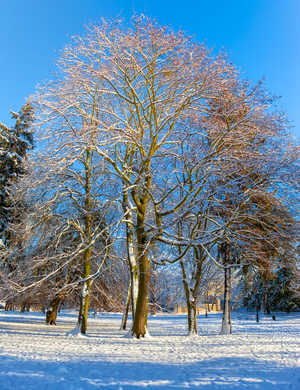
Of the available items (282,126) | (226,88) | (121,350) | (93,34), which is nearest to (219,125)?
(226,88)

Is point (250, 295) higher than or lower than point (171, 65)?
lower

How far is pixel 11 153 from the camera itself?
22359 millimetres

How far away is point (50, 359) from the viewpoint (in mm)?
7539

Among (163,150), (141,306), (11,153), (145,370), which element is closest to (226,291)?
(141,306)

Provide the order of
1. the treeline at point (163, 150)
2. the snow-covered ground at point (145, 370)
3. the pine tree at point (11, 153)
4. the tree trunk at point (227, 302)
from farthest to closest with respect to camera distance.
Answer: the pine tree at point (11, 153), the tree trunk at point (227, 302), the treeline at point (163, 150), the snow-covered ground at point (145, 370)

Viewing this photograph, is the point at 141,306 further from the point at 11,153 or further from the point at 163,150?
the point at 11,153

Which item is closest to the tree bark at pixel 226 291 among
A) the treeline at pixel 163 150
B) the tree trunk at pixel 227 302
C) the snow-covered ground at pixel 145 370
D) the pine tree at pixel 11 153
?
the tree trunk at pixel 227 302

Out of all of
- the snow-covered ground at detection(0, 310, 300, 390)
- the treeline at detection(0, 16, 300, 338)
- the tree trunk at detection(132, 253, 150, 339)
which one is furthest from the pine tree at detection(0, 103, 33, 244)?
the snow-covered ground at detection(0, 310, 300, 390)

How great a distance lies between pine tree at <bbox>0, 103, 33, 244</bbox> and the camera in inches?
860

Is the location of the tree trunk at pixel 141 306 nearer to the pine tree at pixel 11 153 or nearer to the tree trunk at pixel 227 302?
the tree trunk at pixel 227 302

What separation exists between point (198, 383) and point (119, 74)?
442 inches

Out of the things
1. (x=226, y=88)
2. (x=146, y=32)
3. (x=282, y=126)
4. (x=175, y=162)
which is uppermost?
(x=146, y=32)

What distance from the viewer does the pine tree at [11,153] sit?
21844 millimetres

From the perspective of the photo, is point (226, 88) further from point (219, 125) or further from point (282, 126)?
point (282, 126)
